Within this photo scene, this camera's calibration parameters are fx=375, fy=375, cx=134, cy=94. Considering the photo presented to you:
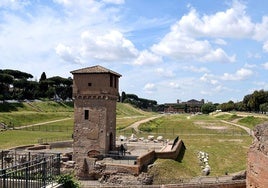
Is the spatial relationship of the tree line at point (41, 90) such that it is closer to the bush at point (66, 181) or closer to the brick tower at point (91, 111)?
the brick tower at point (91, 111)

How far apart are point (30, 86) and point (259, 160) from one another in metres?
84.7

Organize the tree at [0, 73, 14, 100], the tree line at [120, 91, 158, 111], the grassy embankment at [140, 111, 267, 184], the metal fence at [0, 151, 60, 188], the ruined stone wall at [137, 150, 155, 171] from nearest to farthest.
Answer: the metal fence at [0, 151, 60, 188]
the ruined stone wall at [137, 150, 155, 171]
the grassy embankment at [140, 111, 267, 184]
the tree at [0, 73, 14, 100]
the tree line at [120, 91, 158, 111]

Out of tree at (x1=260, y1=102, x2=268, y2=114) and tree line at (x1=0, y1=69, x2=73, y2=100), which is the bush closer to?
tree line at (x1=0, y1=69, x2=73, y2=100)

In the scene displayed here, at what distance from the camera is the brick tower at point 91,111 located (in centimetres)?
3155

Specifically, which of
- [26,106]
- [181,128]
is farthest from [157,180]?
[26,106]

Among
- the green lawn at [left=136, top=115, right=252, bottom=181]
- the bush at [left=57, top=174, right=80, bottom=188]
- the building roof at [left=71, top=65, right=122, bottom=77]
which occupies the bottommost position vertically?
the green lawn at [left=136, top=115, right=252, bottom=181]

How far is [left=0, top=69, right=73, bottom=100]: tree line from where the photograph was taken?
82.9 m


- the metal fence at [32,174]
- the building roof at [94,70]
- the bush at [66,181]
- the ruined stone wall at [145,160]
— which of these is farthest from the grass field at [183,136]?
the metal fence at [32,174]

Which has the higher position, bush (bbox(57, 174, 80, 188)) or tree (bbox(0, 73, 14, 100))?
tree (bbox(0, 73, 14, 100))

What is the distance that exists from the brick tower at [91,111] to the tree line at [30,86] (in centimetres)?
4712

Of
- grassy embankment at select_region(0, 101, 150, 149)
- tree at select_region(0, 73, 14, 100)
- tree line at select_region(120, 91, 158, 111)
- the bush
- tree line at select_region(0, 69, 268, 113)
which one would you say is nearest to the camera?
the bush

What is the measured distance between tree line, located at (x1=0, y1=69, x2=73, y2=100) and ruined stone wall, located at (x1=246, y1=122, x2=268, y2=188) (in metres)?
67.4

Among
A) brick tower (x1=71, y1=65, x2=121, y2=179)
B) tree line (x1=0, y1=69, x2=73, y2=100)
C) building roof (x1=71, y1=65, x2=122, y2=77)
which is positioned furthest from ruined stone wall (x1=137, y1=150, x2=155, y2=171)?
tree line (x1=0, y1=69, x2=73, y2=100)

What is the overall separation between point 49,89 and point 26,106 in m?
20.9
